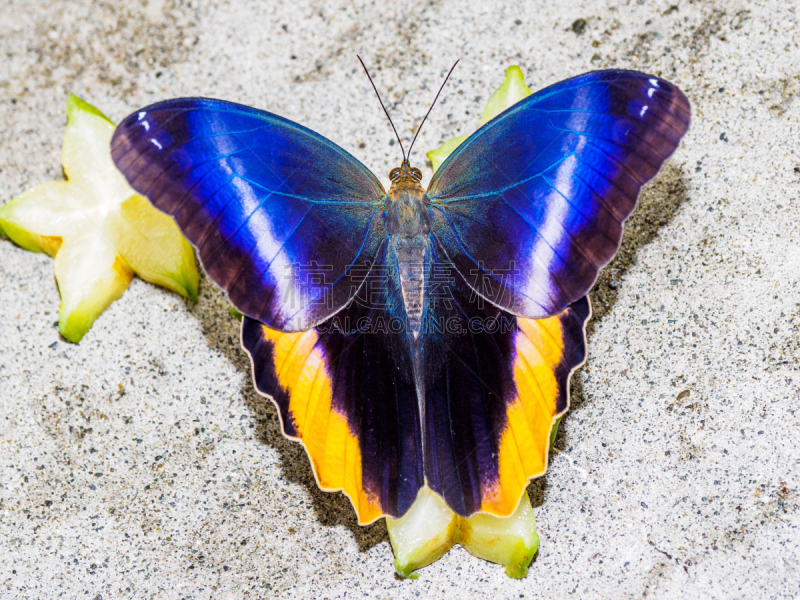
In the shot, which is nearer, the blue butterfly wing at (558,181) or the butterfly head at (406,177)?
the blue butterfly wing at (558,181)

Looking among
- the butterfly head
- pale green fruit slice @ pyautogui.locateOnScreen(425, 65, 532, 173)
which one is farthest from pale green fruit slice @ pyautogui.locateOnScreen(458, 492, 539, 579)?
pale green fruit slice @ pyautogui.locateOnScreen(425, 65, 532, 173)

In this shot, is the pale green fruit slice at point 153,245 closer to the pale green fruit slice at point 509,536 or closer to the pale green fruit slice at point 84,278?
the pale green fruit slice at point 84,278

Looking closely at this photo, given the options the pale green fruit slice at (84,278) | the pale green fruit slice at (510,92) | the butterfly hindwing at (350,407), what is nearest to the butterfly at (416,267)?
the butterfly hindwing at (350,407)

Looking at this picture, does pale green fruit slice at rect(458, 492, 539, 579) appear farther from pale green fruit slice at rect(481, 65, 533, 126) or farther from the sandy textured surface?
pale green fruit slice at rect(481, 65, 533, 126)

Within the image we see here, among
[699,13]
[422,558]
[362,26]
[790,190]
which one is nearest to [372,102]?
[362,26]

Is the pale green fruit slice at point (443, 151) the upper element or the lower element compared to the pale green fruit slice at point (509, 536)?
upper

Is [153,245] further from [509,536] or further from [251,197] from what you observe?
[509,536]

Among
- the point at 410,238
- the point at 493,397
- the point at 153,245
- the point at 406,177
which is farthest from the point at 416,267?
the point at 153,245
